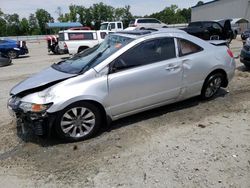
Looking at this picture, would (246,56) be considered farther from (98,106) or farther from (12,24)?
(12,24)

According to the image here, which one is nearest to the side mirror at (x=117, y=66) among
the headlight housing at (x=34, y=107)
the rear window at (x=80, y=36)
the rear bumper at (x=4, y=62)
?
the headlight housing at (x=34, y=107)

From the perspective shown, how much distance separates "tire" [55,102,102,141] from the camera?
382 cm

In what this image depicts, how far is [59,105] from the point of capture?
3.69 meters

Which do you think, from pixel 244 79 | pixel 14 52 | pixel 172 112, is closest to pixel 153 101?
pixel 172 112

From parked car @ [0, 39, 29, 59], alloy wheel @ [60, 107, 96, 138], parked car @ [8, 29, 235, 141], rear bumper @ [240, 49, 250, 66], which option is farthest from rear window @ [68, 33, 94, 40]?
alloy wheel @ [60, 107, 96, 138]

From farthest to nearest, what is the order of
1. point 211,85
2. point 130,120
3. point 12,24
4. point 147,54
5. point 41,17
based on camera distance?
1. point 41,17
2. point 12,24
3. point 211,85
4. point 130,120
5. point 147,54

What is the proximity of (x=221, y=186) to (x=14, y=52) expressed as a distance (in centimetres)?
1720

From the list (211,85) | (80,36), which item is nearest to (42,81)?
(211,85)

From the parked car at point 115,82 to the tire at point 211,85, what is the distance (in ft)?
0.13

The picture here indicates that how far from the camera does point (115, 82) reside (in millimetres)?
4086

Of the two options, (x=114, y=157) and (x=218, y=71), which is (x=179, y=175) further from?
(x=218, y=71)

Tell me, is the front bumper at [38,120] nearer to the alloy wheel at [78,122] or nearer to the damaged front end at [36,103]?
the damaged front end at [36,103]

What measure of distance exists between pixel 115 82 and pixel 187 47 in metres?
1.73

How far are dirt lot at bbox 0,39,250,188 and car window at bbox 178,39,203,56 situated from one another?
1134 mm
